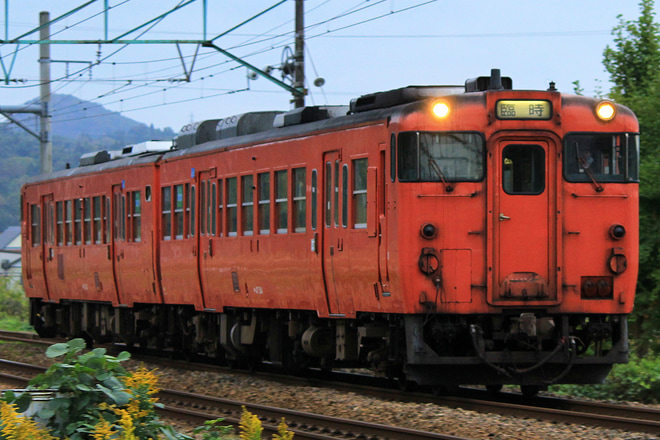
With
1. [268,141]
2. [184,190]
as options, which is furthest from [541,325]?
[184,190]

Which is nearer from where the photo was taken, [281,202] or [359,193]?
[359,193]

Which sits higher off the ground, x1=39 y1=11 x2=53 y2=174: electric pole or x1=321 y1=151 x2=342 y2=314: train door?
x1=39 y1=11 x2=53 y2=174: electric pole

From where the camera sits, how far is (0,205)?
516ft

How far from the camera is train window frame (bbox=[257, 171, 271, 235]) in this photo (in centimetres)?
1505

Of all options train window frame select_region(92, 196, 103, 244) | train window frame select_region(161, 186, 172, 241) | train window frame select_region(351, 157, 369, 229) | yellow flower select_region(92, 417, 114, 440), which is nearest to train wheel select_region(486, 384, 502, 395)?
train window frame select_region(351, 157, 369, 229)

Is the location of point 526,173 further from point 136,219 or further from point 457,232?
point 136,219

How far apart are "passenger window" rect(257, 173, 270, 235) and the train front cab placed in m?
3.52

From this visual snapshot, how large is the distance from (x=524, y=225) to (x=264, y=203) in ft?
13.8

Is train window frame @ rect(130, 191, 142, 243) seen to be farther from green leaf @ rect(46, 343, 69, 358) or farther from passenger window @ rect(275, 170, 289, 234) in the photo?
green leaf @ rect(46, 343, 69, 358)

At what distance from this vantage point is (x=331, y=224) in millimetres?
13320

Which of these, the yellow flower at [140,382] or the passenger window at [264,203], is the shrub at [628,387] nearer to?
the passenger window at [264,203]

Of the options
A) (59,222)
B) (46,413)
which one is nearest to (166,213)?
(59,222)

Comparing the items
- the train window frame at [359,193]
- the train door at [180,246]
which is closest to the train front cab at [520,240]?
the train window frame at [359,193]

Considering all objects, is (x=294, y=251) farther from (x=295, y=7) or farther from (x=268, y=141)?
(x=295, y=7)
